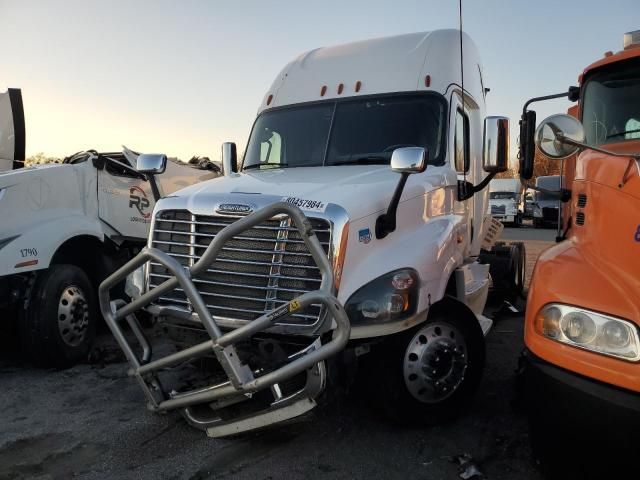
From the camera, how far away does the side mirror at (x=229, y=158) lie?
18.7 feet

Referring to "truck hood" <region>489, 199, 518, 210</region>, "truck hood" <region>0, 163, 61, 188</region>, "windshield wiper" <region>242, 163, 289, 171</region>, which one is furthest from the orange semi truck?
"truck hood" <region>489, 199, 518, 210</region>

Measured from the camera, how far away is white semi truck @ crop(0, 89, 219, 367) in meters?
5.31

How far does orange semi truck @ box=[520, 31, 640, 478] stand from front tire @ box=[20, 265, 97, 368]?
454 centimetres

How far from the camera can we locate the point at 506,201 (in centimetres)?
3120

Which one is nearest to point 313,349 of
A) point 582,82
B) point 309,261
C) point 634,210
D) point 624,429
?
point 309,261

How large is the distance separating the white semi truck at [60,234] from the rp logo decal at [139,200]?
0.01m

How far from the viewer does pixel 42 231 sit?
5520 mm

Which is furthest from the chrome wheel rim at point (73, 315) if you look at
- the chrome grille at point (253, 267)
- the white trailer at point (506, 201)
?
the white trailer at point (506, 201)

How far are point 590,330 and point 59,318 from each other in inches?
196

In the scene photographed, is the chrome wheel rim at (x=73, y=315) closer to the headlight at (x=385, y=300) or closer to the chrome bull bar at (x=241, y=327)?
the chrome bull bar at (x=241, y=327)

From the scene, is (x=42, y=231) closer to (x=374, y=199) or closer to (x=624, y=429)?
(x=374, y=199)

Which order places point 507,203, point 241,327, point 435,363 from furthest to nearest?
point 507,203, point 435,363, point 241,327

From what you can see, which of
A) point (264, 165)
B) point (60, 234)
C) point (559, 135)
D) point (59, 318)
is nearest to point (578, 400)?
point (559, 135)

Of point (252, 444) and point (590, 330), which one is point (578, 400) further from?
point (252, 444)
